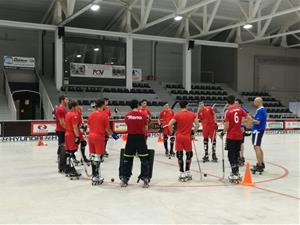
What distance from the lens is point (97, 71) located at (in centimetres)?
2502

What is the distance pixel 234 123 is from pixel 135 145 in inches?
86.2

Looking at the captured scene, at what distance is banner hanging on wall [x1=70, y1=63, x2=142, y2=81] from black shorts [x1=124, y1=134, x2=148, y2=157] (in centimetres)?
1773

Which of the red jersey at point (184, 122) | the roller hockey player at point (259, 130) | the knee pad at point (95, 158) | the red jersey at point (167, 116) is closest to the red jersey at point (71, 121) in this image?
the knee pad at point (95, 158)

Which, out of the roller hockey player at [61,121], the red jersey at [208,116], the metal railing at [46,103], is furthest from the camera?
the metal railing at [46,103]

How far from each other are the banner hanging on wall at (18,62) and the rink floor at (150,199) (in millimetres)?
16129

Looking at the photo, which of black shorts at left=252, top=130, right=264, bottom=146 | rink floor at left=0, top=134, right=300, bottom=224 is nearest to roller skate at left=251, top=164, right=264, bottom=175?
rink floor at left=0, top=134, right=300, bottom=224

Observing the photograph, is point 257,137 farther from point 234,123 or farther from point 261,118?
point 234,123

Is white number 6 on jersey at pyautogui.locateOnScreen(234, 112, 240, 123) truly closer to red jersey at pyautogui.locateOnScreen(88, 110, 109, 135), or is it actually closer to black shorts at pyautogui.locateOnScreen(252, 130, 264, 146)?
black shorts at pyautogui.locateOnScreen(252, 130, 264, 146)

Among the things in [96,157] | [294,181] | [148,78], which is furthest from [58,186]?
[148,78]

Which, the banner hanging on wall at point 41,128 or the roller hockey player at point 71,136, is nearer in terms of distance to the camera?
the roller hockey player at point 71,136

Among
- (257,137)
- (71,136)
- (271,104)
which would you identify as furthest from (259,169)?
(271,104)

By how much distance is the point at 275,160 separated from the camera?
38.4 feet

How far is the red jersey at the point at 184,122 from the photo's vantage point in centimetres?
789

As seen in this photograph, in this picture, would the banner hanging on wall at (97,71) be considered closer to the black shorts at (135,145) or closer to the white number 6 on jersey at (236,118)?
the black shorts at (135,145)
